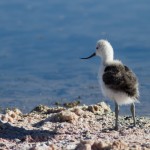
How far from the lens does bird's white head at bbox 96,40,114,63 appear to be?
1386cm

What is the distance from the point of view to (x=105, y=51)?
14.0m

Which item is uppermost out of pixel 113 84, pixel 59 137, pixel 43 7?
pixel 43 7

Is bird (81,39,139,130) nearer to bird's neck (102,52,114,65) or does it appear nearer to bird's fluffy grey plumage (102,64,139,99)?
bird's fluffy grey plumage (102,64,139,99)

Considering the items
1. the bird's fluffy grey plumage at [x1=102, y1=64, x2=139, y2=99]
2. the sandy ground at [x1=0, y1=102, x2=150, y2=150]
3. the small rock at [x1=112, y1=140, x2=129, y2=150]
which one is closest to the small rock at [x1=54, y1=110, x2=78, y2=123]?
the sandy ground at [x1=0, y1=102, x2=150, y2=150]

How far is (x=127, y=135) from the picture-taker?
12.5 meters

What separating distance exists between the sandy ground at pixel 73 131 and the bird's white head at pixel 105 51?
101 centimetres

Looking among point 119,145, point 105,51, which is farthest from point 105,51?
point 119,145

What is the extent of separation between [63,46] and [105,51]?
25.2ft

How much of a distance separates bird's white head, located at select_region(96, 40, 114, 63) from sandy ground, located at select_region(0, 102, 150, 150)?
3.30 ft

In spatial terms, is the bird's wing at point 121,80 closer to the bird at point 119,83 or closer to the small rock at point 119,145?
the bird at point 119,83

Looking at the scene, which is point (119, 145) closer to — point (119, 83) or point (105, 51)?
point (119, 83)

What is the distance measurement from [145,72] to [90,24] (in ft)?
12.4

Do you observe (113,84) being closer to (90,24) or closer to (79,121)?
(79,121)

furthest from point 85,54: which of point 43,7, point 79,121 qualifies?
point 79,121
